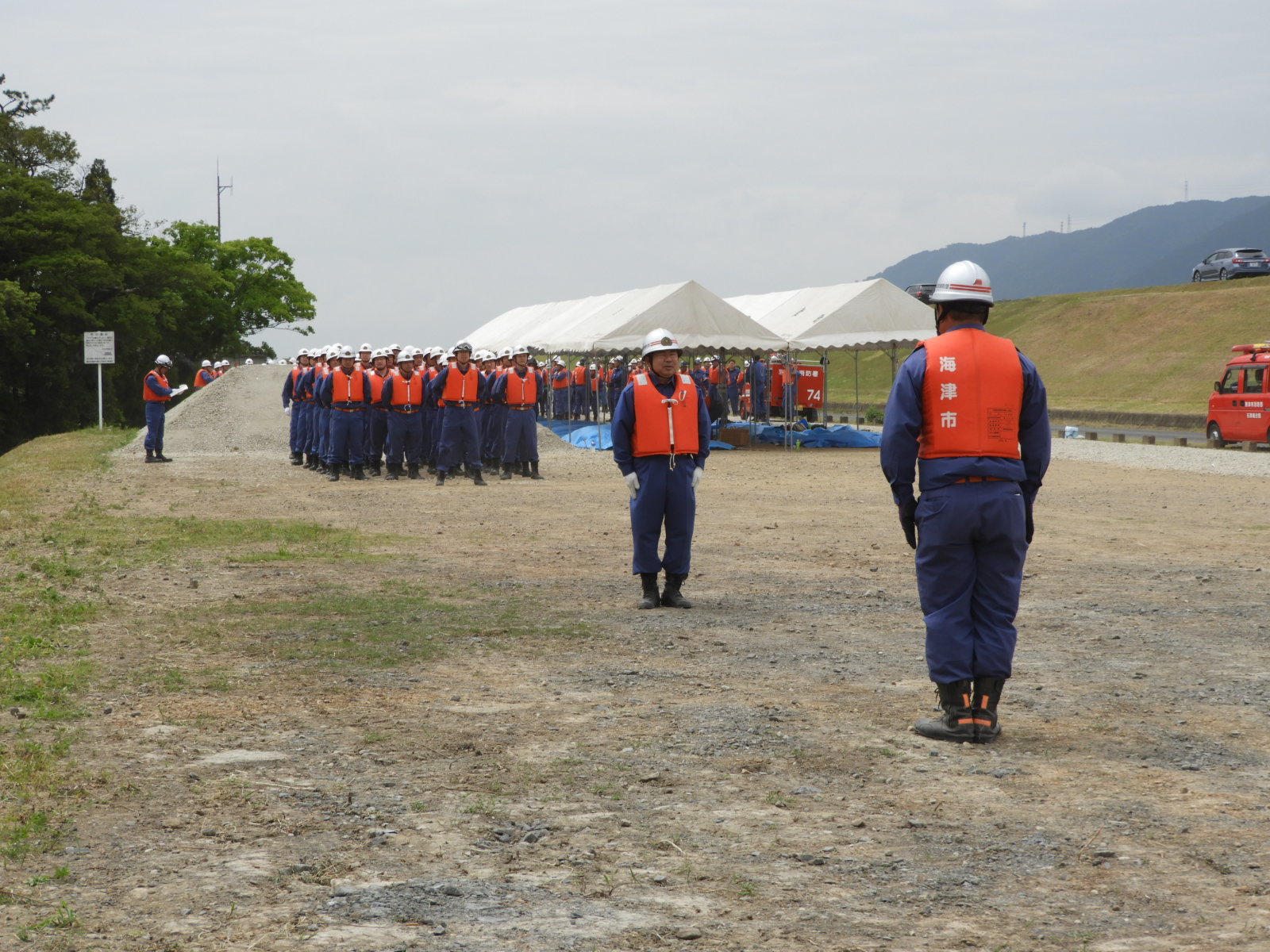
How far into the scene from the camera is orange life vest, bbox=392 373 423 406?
78.9 ft

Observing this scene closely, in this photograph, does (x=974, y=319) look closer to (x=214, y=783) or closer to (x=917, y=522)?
(x=917, y=522)

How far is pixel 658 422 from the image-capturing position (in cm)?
1040

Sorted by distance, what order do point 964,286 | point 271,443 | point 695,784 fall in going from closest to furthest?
point 695,784 → point 964,286 → point 271,443

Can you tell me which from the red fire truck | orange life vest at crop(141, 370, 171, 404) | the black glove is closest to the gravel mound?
the red fire truck

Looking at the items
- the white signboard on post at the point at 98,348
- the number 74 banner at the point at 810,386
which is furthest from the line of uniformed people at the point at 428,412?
the number 74 banner at the point at 810,386

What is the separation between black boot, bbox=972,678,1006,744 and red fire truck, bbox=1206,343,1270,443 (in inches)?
985

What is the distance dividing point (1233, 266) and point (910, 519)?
60249 mm

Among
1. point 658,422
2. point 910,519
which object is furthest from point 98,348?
point 910,519

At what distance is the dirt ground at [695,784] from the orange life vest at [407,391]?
12670 millimetres

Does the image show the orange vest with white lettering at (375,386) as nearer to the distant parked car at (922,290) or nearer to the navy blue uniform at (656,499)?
the navy blue uniform at (656,499)

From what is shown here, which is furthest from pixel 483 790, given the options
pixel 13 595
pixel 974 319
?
pixel 13 595

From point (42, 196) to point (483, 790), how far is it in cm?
5657

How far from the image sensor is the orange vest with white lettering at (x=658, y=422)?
1040 cm

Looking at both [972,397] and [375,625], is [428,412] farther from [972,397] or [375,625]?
[972,397]
